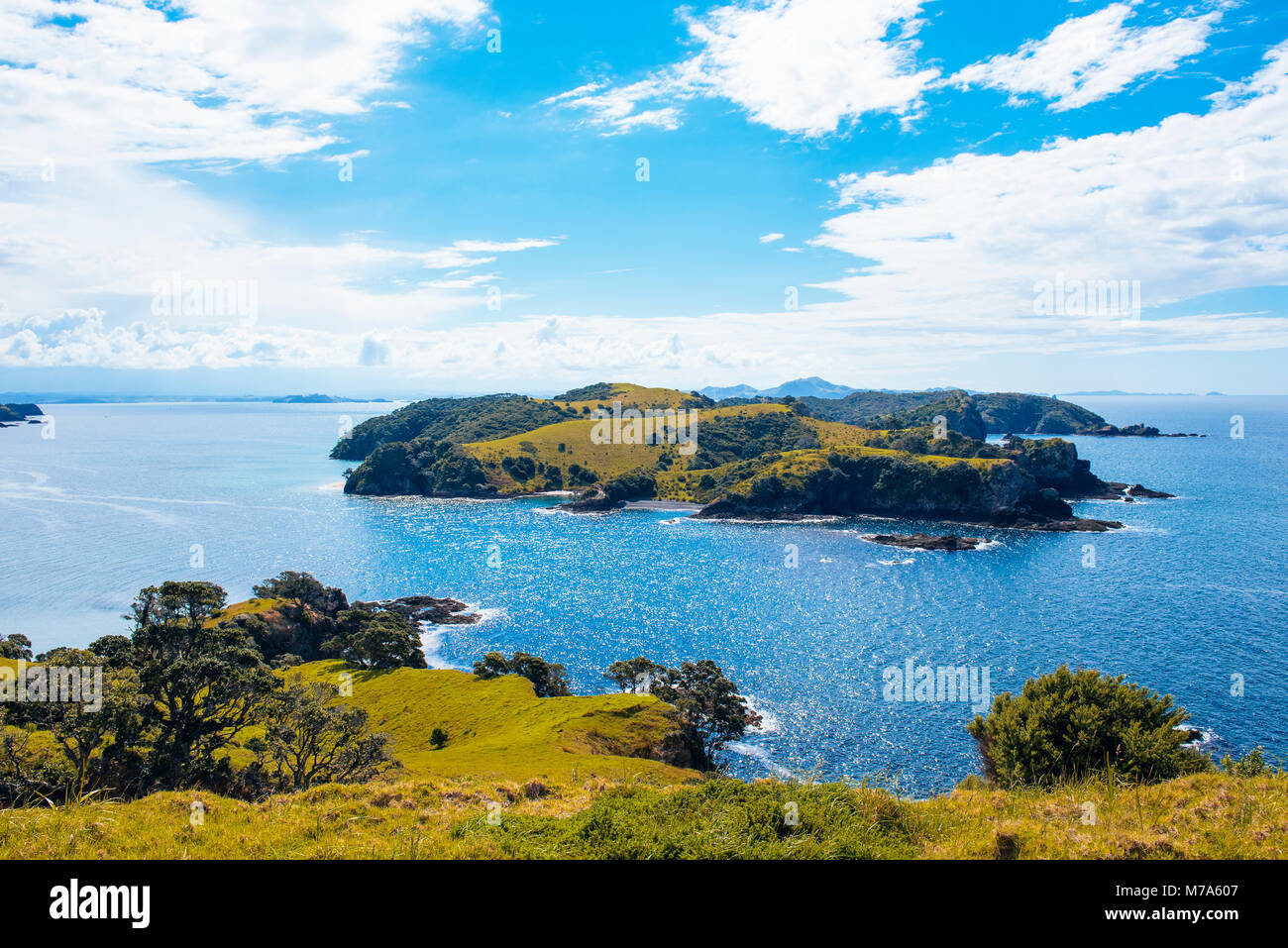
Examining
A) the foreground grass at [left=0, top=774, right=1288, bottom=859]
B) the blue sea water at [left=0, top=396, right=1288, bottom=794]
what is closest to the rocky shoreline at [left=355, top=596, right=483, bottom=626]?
the blue sea water at [left=0, top=396, right=1288, bottom=794]

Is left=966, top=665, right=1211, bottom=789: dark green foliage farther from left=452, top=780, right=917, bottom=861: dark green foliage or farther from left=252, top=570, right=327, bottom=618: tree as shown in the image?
left=252, top=570, right=327, bottom=618: tree

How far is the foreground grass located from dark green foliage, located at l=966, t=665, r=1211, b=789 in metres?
9.17

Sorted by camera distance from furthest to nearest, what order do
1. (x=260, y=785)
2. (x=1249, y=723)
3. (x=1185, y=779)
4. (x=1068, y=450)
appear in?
(x=1068, y=450) → (x=1249, y=723) → (x=260, y=785) → (x=1185, y=779)

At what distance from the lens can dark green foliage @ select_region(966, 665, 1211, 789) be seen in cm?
2798

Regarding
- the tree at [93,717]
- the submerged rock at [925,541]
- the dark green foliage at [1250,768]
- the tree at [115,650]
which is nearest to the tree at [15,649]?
the tree at [115,650]

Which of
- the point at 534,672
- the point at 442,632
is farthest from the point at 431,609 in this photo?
the point at 534,672

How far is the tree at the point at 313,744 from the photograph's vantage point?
3544 cm

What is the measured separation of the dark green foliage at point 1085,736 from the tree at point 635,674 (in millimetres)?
39680

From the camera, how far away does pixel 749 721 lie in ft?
205

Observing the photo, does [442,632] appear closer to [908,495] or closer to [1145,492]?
[908,495]

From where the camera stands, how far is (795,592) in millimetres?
105062
